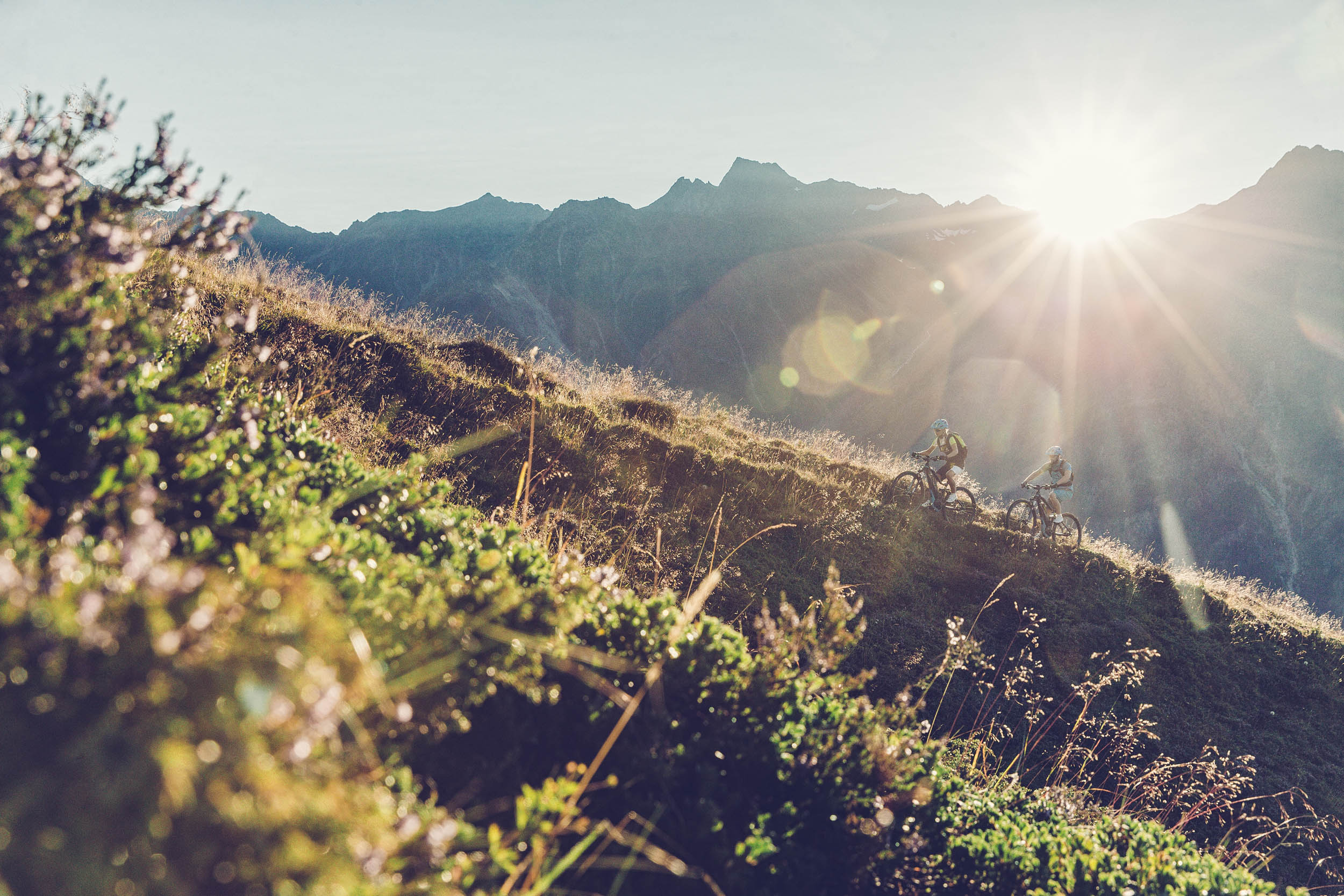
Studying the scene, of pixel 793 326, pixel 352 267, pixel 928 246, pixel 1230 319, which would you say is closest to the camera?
pixel 1230 319

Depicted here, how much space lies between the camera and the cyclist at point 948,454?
13.8 meters

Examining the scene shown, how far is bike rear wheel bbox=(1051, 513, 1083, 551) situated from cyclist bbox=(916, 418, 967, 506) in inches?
86.0

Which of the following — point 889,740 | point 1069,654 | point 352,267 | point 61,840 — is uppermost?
point 352,267

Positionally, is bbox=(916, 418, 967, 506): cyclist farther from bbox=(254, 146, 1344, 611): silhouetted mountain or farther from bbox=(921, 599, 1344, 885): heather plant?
bbox=(254, 146, 1344, 611): silhouetted mountain

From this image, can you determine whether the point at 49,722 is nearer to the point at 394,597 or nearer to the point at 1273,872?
the point at 394,597

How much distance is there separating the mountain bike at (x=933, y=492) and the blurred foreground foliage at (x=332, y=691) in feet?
33.9

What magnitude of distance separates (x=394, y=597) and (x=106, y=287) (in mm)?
1795

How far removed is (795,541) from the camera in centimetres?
1035

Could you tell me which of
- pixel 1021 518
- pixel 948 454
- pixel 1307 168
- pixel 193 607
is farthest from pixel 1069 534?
pixel 1307 168

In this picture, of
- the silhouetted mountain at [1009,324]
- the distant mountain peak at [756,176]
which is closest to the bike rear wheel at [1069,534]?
the silhouetted mountain at [1009,324]

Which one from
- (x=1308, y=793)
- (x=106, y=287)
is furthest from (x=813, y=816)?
(x=1308, y=793)

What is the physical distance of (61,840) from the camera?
0.86 metres

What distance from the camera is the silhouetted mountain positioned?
83.6 meters

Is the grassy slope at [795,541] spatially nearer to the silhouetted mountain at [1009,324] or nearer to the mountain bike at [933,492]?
the mountain bike at [933,492]
